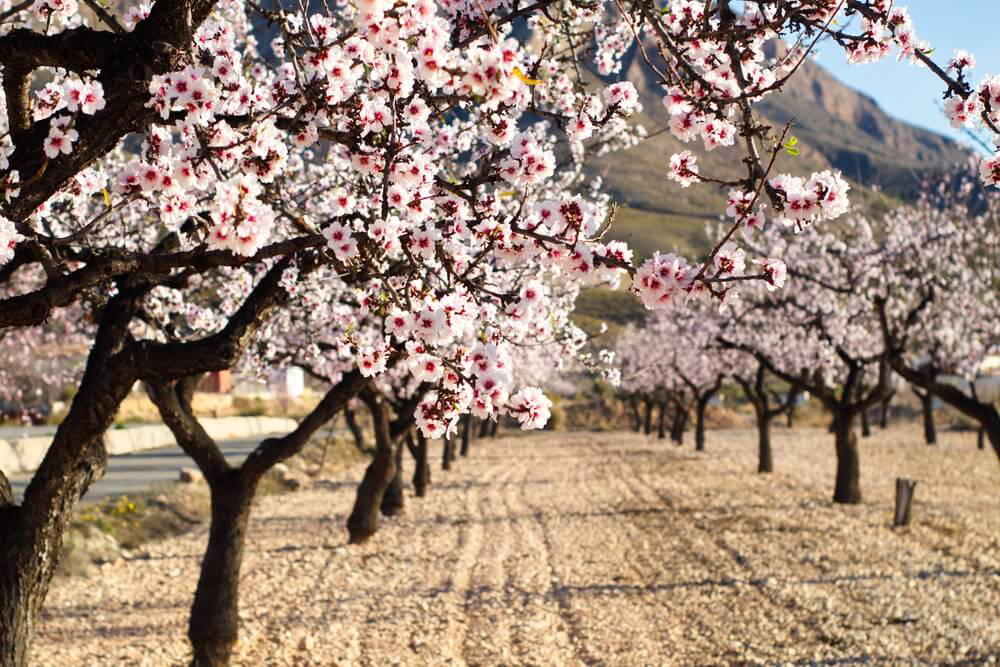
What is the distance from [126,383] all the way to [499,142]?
3.59 metres

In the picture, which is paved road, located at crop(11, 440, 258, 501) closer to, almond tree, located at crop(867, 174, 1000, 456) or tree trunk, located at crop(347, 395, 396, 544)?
tree trunk, located at crop(347, 395, 396, 544)

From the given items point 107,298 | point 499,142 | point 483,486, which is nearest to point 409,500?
point 483,486

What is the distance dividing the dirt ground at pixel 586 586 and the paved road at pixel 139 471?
11.3ft

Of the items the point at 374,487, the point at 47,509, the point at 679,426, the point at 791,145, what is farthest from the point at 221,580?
the point at 679,426

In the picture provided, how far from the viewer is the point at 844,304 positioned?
1009 inches

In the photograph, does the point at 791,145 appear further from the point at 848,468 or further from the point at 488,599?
the point at 848,468

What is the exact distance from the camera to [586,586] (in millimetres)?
12688

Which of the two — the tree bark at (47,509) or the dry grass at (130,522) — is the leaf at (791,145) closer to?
the tree bark at (47,509)

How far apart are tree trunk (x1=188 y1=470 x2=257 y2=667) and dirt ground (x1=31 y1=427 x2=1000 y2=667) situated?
49 cm

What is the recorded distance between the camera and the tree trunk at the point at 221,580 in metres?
8.93

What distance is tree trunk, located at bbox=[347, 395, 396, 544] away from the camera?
52.2 ft

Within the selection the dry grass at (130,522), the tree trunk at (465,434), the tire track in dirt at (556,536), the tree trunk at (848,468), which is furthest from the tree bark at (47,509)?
the tree trunk at (465,434)

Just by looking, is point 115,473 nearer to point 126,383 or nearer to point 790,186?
point 126,383

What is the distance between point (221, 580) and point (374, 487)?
22.9 ft
